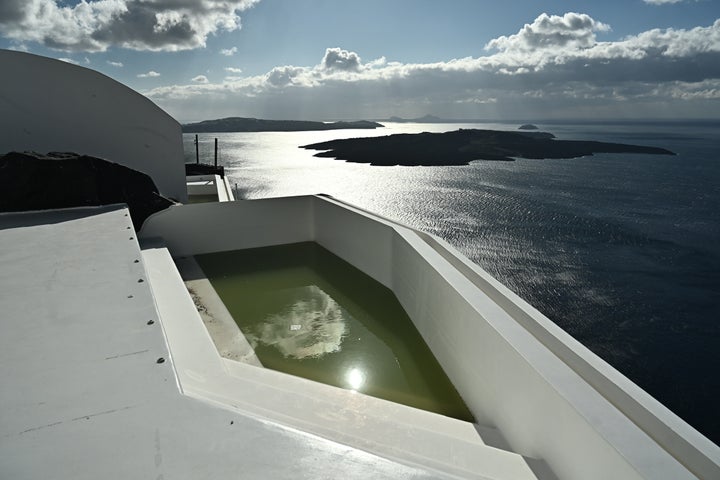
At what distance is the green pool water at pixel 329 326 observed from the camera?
144 inches

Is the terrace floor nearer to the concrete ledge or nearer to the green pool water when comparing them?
the concrete ledge

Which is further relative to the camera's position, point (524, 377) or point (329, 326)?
point (329, 326)

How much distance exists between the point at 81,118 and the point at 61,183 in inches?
81.0

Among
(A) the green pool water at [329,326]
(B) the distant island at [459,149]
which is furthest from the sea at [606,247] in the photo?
(B) the distant island at [459,149]

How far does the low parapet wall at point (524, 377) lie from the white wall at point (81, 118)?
4203 mm

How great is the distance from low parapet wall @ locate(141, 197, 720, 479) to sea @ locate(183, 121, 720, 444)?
3.31 metres

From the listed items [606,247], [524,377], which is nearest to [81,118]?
[524,377]

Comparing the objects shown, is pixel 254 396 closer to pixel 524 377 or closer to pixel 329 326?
pixel 524 377

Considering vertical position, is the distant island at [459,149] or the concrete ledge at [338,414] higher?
the distant island at [459,149]

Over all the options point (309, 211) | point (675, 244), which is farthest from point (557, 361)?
point (675, 244)

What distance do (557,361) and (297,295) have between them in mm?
3629

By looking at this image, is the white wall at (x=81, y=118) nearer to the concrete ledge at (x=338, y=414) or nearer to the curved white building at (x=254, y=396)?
the curved white building at (x=254, y=396)

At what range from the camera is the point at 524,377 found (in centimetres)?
253

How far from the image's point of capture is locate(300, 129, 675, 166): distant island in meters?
55.2
